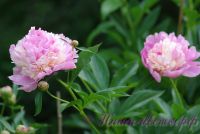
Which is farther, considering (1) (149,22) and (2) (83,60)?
(1) (149,22)

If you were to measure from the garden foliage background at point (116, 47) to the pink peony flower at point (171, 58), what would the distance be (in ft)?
0.20

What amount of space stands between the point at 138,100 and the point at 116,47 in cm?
76

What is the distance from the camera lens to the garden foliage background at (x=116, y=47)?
125cm

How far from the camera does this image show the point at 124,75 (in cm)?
130

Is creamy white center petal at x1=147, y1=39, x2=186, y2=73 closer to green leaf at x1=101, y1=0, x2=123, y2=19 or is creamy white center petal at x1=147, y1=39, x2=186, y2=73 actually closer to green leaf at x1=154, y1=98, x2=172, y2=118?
green leaf at x1=154, y1=98, x2=172, y2=118

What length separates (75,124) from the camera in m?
1.68

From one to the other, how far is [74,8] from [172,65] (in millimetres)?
1638

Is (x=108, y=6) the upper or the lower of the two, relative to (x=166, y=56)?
upper

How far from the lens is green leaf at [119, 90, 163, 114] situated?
1227 millimetres

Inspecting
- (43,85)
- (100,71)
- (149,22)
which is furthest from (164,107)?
(149,22)

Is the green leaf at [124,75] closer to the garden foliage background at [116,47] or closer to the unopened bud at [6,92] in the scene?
the garden foliage background at [116,47]

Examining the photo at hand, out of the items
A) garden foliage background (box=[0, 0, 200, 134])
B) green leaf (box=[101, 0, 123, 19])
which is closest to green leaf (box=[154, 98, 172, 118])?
garden foliage background (box=[0, 0, 200, 134])

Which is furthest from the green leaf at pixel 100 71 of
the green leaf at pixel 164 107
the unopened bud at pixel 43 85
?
the unopened bud at pixel 43 85

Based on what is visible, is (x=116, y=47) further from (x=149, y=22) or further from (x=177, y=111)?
(x=177, y=111)
